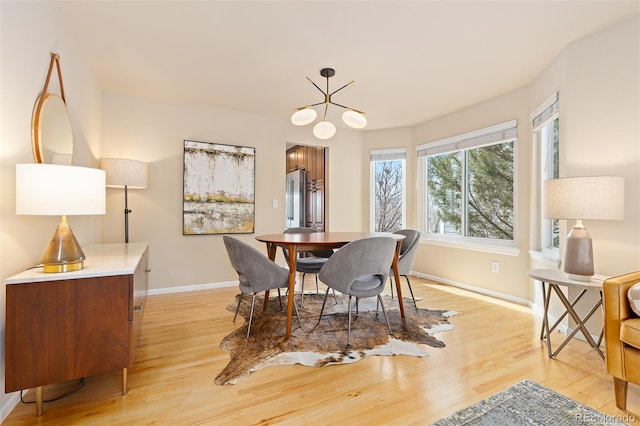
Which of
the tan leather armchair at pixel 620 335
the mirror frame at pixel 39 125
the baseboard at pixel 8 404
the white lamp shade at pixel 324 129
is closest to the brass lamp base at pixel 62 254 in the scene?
the mirror frame at pixel 39 125

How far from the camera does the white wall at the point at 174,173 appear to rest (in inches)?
143

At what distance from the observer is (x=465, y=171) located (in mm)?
4273

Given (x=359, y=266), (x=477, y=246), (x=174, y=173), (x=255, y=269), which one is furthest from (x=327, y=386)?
(x=174, y=173)

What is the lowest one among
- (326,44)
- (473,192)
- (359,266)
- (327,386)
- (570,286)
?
(327,386)

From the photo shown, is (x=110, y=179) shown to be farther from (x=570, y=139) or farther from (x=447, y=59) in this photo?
(x=570, y=139)

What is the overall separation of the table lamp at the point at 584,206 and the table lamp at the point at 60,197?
291 cm

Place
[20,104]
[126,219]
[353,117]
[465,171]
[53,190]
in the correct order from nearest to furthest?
[53,190] → [20,104] → [353,117] → [126,219] → [465,171]

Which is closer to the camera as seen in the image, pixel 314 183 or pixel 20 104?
pixel 20 104

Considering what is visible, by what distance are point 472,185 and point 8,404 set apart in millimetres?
4675

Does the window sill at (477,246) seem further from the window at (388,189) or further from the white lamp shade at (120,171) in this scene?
the white lamp shade at (120,171)

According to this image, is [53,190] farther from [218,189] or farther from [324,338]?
[218,189]

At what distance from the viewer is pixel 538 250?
3316mm

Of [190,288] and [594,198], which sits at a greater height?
[594,198]

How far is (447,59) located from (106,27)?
2809mm
